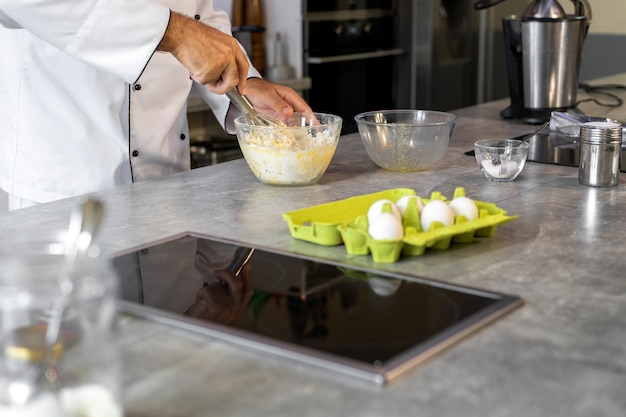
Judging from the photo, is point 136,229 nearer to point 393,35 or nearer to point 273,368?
point 273,368

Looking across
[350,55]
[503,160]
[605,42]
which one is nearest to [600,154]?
[503,160]

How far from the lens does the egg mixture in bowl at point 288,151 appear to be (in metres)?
1.54

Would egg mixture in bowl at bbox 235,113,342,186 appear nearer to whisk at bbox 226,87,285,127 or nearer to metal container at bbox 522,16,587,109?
whisk at bbox 226,87,285,127

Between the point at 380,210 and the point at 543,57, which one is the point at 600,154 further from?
the point at 543,57

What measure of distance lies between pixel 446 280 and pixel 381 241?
0.10 m

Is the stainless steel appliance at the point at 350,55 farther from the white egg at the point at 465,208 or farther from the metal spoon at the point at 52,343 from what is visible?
the metal spoon at the point at 52,343

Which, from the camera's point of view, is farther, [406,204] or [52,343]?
[406,204]

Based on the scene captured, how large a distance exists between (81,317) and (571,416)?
1.30ft

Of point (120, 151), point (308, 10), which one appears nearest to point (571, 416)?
point (120, 151)

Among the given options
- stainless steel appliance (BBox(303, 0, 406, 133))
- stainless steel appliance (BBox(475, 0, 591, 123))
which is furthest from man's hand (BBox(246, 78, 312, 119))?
stainless steel appliance (BBox(303, 0, 406, 133))

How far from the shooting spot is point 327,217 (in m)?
1.27

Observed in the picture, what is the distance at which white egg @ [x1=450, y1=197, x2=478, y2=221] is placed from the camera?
121cm

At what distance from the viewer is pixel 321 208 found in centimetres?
129

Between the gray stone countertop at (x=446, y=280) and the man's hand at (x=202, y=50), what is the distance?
20 cm
